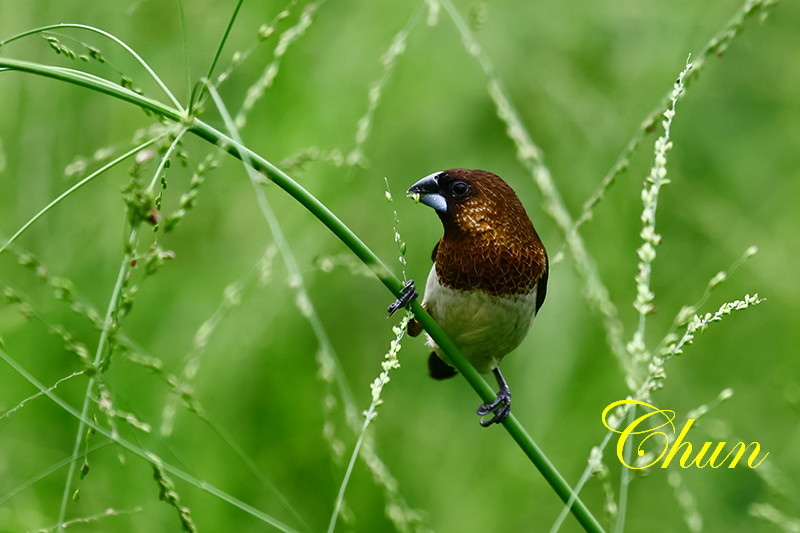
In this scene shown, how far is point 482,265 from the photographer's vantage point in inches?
85.0

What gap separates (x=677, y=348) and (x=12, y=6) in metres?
2.76

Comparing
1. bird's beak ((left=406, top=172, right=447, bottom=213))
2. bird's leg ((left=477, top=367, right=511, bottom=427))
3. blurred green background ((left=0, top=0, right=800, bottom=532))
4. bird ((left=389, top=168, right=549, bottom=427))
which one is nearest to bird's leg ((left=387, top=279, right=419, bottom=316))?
bird ((left=389, top=168, right=549, bottom=427))

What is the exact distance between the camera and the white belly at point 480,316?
2211 mm

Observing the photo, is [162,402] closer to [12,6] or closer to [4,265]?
[4,265]

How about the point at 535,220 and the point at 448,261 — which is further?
the point at 535,220

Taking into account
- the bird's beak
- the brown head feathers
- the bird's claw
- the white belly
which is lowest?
the bird's claw

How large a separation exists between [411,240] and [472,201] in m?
1.73

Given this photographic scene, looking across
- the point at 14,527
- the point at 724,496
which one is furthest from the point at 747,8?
the point at 724,496

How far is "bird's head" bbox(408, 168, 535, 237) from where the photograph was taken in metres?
2.09

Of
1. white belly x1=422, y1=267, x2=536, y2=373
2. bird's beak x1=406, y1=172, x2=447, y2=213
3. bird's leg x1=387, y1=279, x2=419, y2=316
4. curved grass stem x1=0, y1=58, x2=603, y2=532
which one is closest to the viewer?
curved grass stem x1=0, y1=58, x2=603, y2=532

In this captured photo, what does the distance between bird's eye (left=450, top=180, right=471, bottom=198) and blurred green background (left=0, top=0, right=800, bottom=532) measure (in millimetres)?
1336

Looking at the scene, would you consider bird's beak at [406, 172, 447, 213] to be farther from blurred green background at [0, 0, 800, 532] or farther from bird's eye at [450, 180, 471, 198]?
blurred green background at [0, 0, 800, 532]

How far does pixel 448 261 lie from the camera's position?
7.26ft

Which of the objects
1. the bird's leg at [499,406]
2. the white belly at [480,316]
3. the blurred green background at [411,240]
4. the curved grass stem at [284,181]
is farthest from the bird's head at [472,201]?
the blurred green background at [411,240]
